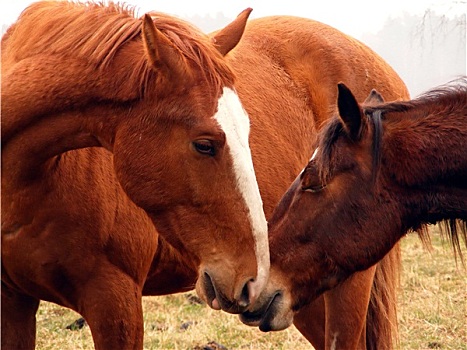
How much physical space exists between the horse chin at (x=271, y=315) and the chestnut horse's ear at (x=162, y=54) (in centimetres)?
108

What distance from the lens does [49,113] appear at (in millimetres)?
3004

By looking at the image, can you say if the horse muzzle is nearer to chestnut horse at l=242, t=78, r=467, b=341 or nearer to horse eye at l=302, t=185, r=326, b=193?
chestnut horse at l=242, t=78, r=467, b=341

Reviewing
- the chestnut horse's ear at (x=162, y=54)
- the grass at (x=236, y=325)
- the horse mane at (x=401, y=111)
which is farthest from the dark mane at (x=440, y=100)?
the grass at (x=236, y=325)

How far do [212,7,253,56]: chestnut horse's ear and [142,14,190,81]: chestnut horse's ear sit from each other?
0.33 m

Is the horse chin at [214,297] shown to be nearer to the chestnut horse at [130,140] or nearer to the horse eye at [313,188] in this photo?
the chestnut horse at [130,140]

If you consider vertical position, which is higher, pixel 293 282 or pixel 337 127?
pixel 337 127

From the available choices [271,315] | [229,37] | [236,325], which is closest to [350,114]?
[229,37]

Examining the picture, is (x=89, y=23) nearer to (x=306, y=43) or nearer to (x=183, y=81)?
(x=183, y=81)

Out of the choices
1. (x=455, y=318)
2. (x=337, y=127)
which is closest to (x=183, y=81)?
(x=337, y=127)

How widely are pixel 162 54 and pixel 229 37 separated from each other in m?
0.51

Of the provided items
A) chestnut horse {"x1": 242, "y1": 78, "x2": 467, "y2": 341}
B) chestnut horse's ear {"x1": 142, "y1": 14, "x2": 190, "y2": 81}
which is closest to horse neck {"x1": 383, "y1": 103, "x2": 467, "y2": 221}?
chestnut horse {"x1": 242, "y1": 78, "x2": 467, "y2": 341}

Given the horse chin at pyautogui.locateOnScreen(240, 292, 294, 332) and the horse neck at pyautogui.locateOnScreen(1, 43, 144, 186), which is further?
the horse chin at pyautogui.locateOnScreen(240, 292, 294, 332)

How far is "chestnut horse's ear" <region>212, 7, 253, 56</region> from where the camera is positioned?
10.6ft

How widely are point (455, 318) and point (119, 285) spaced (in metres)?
3.83
